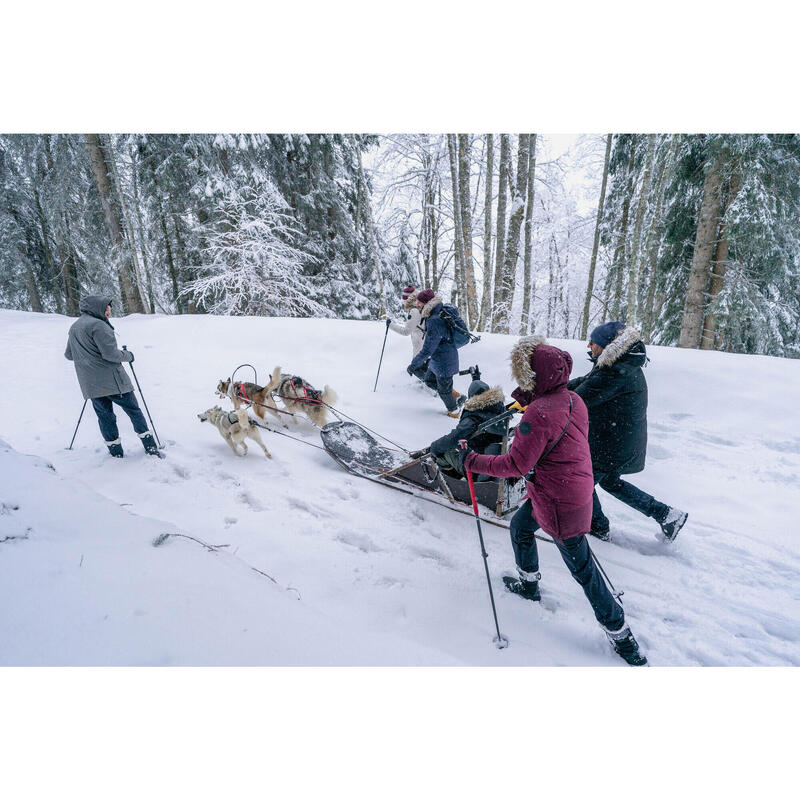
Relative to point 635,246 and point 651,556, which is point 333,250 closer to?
point 635,246

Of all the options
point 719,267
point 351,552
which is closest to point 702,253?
point 719,267

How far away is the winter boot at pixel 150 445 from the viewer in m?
4.31

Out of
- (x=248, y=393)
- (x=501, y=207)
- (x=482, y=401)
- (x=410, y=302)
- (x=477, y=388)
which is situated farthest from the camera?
(x=501, y=207)

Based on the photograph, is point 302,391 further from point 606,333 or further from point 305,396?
point 606,333

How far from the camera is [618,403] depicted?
10.2ft

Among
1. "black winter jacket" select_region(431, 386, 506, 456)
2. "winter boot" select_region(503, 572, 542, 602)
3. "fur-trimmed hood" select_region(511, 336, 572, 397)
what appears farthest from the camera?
"black winter jacket" select_region(431, 386, 506, 456)

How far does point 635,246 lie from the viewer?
7.48 m

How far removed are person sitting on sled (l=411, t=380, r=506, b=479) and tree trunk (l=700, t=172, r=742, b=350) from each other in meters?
7.56

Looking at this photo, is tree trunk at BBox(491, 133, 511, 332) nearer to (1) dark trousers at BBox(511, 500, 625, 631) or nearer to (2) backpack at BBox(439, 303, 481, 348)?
(2) backpack at BBox(439, 303, 481, 348)

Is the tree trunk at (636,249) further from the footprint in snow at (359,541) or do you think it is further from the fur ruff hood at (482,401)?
the footprint in snow at (359,541)

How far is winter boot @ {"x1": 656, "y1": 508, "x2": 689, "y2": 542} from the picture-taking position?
3232 millimetres

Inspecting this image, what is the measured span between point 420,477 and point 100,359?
11.3 ft

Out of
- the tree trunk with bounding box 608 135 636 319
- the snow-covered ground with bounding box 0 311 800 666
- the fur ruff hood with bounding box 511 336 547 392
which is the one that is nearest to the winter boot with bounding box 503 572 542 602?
the snow-covered ground with bounding box 0 311 800 666

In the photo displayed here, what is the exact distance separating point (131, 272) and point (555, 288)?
17.4 meters
